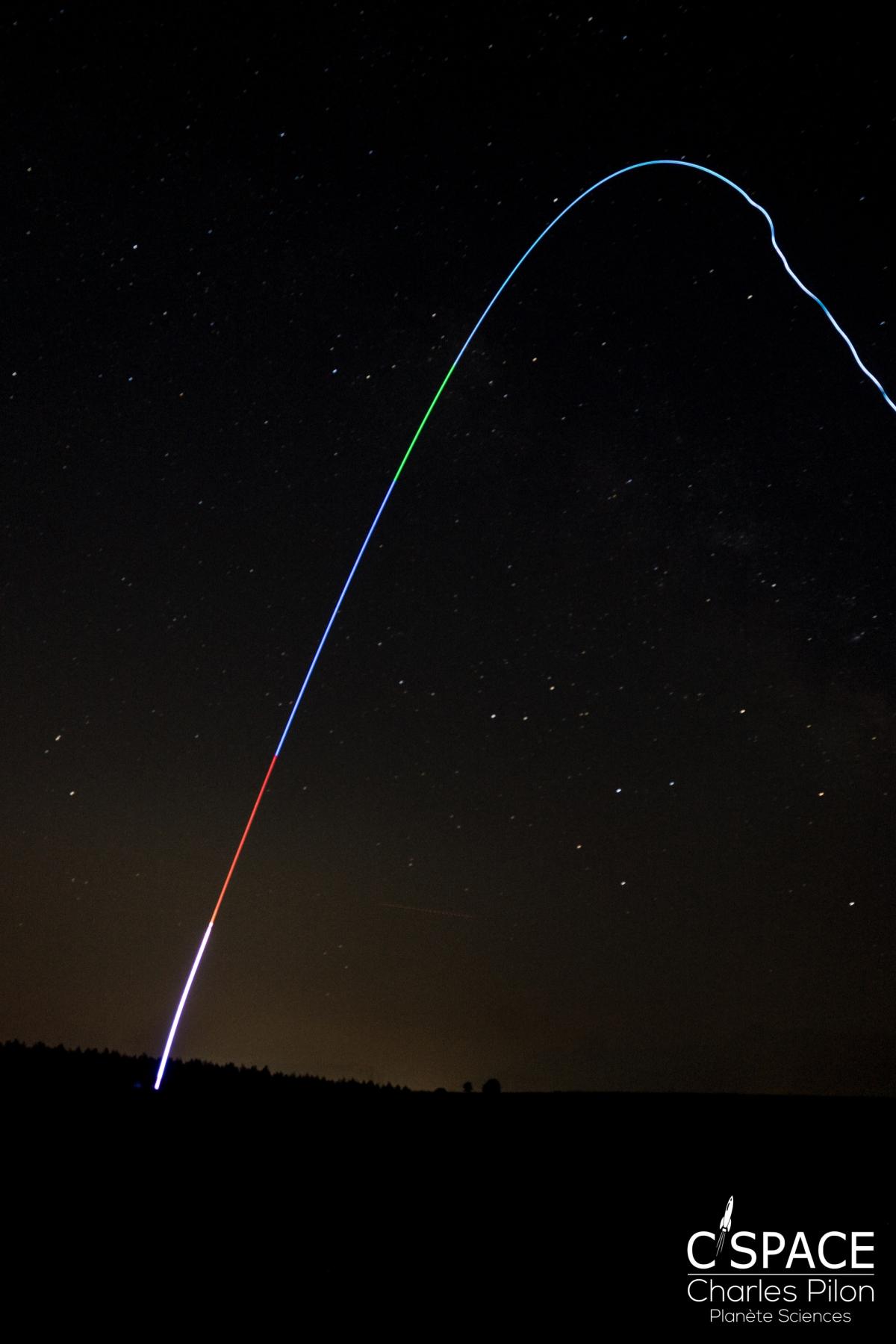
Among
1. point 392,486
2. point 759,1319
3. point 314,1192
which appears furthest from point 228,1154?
point 392,486

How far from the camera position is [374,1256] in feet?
13.4

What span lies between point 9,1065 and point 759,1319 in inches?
184

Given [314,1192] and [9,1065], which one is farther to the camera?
[9,1065]

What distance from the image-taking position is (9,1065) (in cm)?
652

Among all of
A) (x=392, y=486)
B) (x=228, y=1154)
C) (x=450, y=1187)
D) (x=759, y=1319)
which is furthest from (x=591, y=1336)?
(x=392, y=486)

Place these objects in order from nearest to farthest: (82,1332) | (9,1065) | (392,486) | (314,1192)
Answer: (82,1332)
(314,1192)
(9,1065)
(392,486)

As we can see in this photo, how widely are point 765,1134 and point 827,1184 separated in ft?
2.05

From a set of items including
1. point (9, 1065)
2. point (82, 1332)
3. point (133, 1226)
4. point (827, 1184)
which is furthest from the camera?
point (9, 1065)

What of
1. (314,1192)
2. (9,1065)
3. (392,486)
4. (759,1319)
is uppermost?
(392,486)

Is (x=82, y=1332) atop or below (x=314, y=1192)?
below

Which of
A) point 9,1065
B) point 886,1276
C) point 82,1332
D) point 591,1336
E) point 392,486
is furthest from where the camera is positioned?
point 392,486

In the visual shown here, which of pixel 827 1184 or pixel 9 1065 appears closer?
pixel 827 1184

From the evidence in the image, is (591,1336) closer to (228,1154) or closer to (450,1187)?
(450,1187)

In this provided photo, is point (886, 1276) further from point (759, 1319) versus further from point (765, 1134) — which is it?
point (765, 1134)
